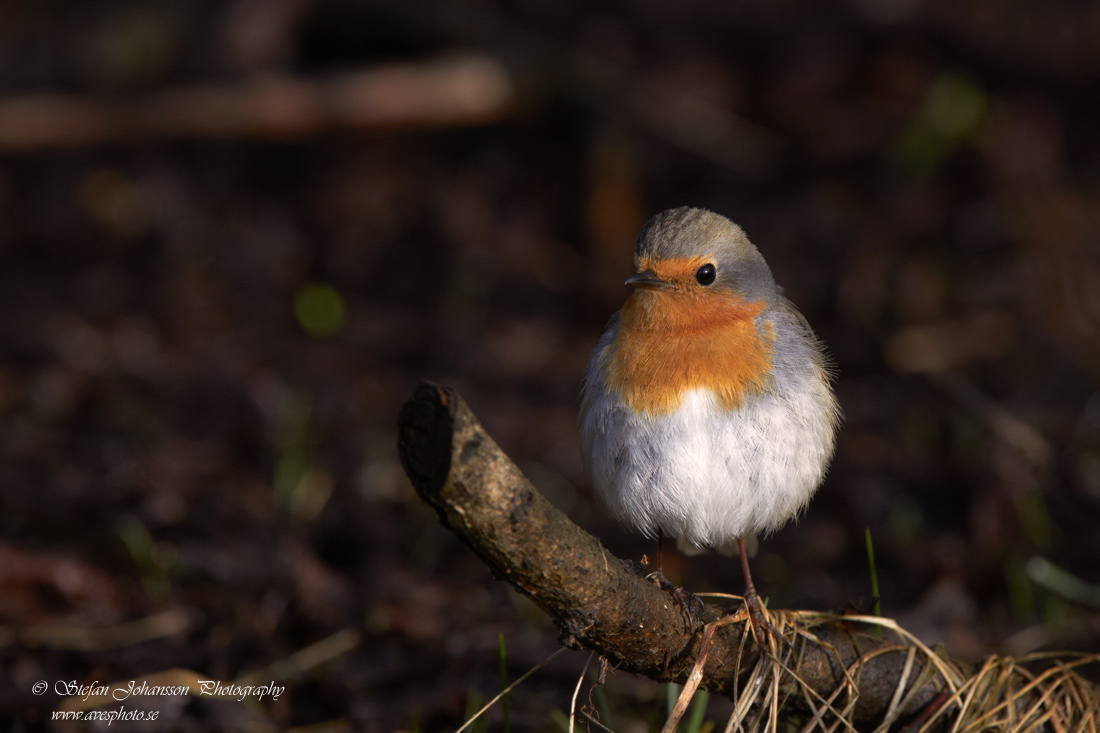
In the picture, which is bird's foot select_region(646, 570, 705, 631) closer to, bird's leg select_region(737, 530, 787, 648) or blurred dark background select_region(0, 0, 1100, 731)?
bird's leg select_region(737, 530, 787, 648)

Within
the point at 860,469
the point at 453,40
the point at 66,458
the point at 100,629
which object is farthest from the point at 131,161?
the point at 860,469

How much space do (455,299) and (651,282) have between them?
15.7ft

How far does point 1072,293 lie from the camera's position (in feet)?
23.7

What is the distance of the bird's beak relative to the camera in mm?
3447

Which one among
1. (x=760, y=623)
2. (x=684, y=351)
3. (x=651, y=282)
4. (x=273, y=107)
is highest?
(x=651, y=282)

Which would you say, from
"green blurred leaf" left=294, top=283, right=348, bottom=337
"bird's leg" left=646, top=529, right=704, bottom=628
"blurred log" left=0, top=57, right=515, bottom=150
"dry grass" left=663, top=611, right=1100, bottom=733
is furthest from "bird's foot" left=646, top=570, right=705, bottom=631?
"blurred log" left=0, top=57, right=515, bottom=150

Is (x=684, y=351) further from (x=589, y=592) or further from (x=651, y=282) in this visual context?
(x=589, y=592)

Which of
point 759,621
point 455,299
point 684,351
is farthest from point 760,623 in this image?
point 455,299

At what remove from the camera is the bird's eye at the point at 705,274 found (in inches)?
137

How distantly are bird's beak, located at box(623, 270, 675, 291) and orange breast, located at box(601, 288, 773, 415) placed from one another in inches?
1.3

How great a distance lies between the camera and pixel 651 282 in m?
3.46

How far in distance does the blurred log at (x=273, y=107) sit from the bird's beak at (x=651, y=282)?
5.93 meters

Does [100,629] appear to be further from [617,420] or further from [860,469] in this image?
[860,469]

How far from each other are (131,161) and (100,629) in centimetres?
599
